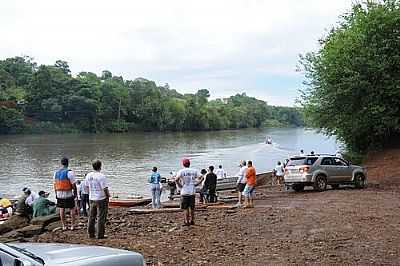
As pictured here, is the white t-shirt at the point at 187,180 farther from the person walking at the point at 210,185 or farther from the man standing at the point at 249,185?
the person walking at the point at 210,185

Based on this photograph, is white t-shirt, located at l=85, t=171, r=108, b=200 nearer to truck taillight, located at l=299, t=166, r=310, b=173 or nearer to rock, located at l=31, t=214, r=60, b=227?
rock, located at l=31, t=214, r=60, b=227

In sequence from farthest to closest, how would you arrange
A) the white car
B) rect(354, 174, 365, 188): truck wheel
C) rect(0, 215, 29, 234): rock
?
rect(354, 174, 365, 188): truck wheel → rect(0, 215, 29, 234): rock → the white car

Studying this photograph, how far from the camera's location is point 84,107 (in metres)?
123

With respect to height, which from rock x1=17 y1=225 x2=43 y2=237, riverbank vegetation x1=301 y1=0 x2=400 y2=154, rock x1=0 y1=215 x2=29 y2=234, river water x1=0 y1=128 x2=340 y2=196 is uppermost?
riverbank vegetation x1=301 y1=0 x2=400 y2=154

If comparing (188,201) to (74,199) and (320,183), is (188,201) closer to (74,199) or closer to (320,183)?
(74,199)

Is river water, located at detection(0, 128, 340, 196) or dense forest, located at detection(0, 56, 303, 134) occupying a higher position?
dense forest, located at detection(0, 56, 303, 134)

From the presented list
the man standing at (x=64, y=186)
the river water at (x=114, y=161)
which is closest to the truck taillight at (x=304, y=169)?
the man standing at (x=64, y=186)

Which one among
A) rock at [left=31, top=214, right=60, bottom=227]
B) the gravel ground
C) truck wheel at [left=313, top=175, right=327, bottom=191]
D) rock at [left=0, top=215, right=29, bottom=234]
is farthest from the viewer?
truck wheel at [left=313, top=175, right=327, bottom=191]

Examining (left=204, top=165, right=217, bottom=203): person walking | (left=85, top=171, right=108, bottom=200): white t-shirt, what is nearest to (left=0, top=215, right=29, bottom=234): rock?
(left=85, top=171, right=108, bottom=200): white t-shirt

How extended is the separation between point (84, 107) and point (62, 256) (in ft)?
397

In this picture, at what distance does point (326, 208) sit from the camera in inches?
636

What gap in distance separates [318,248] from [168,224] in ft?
15.8

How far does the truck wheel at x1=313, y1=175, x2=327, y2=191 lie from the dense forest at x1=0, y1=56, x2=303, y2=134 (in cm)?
9596

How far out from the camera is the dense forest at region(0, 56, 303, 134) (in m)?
119
